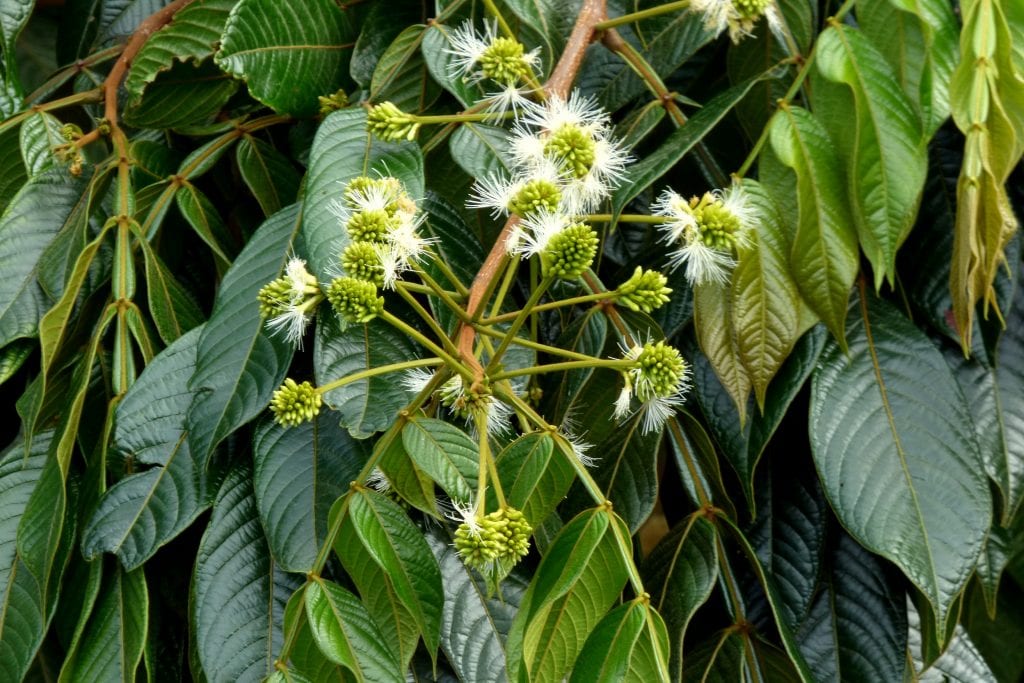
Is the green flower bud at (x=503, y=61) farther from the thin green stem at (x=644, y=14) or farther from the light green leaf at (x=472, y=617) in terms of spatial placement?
the light green leaf at (x=472, y=617)

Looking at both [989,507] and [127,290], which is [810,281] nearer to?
[989,507]

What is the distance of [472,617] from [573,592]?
0.19 m

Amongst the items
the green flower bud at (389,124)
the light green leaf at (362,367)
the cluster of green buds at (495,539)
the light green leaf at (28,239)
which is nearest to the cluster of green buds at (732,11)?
the green flower bud at (389,124)

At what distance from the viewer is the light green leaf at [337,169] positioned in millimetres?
903

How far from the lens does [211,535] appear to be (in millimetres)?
960

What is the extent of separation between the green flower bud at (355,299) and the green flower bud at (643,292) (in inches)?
6.7

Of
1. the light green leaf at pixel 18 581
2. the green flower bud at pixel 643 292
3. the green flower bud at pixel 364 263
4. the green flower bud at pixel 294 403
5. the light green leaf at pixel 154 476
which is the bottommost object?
the light green leaf at pixel 18 581

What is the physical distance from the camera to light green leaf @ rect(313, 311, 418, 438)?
2.95ft

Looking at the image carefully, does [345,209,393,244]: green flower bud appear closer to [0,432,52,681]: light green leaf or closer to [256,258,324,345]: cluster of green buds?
[256,258,324,345]: cluster of green buds

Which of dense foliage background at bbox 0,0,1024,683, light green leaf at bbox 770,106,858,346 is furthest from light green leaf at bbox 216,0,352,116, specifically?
light green leaf at bbox 770,106,858,346

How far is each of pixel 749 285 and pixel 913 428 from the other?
0.65ft

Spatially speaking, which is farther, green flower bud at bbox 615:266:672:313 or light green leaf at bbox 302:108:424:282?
light green leaf at bbox 302:108:424:282

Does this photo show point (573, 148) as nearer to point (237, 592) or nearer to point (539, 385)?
point (539, 385)

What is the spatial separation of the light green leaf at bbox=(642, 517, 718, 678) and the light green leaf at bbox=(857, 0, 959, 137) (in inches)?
15.5
